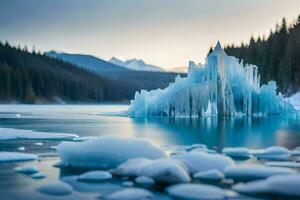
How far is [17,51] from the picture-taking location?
119m

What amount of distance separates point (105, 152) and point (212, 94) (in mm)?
26307

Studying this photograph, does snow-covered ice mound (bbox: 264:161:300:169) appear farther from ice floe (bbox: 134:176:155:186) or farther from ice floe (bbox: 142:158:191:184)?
ice floe (bbox: 134:176:155:186)

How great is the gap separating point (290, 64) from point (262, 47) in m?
12.5

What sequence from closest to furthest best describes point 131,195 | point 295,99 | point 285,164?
1. point 131,195
2. point 285,164
3. point 295,99

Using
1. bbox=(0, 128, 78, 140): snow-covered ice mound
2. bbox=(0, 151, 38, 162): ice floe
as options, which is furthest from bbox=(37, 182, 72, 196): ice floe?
bbox=(0, 128, 78, 140): snow-covered ice mound

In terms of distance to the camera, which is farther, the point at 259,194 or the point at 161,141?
the point at 161,141

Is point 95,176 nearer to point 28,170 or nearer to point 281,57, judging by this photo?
point 28,170

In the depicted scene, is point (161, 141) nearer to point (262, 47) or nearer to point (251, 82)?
point (251, 82)

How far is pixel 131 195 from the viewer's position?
29.1 feet

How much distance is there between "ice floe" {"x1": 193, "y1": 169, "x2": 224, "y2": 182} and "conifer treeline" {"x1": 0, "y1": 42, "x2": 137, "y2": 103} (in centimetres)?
8483

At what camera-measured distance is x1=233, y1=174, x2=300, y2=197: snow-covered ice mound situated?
30.4ft

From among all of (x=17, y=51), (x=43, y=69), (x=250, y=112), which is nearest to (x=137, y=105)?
(x=250, y=112)

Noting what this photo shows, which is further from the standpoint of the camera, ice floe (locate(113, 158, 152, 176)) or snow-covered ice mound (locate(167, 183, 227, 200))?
ice floe (locate(113, 158, 152, 176))

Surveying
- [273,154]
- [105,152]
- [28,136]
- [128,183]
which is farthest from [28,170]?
[28,136]
